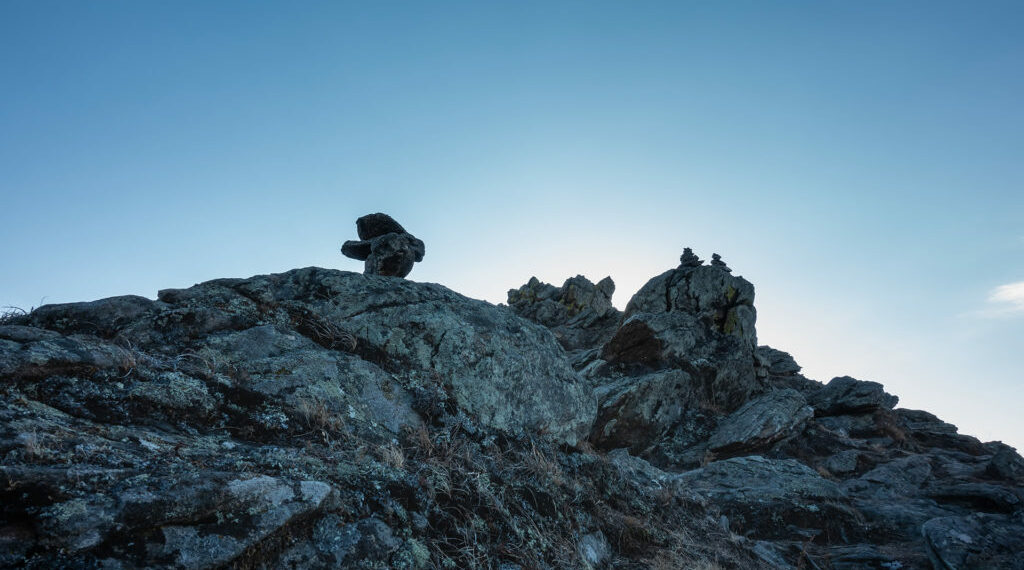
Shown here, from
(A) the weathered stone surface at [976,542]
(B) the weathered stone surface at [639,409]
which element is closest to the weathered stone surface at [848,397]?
(B) the weathered stone surface at [639,409]

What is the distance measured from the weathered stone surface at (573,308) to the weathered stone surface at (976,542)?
106 ft

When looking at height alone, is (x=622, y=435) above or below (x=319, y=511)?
above

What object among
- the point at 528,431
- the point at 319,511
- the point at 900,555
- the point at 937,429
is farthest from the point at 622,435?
the point at 937,429

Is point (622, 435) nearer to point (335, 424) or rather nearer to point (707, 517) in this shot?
point (707, 517)

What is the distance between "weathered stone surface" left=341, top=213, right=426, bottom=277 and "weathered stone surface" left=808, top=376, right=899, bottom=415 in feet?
87.6

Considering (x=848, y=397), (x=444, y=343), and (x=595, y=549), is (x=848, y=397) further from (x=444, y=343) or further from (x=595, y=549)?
(x=444, y=343)

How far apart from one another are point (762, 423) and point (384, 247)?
1792cm

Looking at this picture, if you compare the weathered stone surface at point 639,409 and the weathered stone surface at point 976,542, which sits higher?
the weathered stone surface at point 639,409

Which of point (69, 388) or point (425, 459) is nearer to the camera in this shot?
point (69, 388)

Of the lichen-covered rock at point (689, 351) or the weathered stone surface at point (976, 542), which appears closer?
the weathered stone surface at point (976, 542)

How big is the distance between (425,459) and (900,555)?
35.6ft

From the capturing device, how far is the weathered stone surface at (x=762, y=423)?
20234 millimetres

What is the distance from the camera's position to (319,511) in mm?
4277

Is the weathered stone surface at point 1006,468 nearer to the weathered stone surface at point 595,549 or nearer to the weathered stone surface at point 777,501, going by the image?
the weathered stone surface at point 777,501
